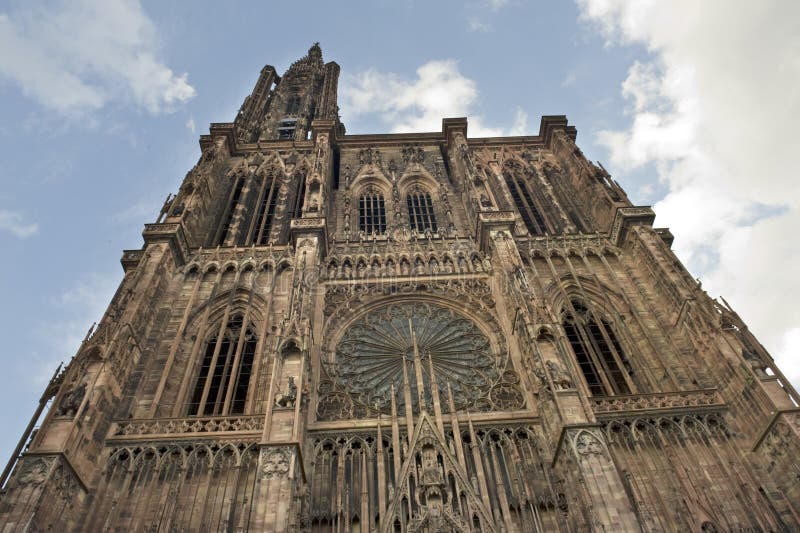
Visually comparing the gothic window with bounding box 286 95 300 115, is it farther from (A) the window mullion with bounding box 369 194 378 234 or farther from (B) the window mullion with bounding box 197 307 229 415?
(B) the window mullion with bounding box 197 307 229 415

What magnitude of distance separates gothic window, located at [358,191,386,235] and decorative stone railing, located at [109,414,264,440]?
10.1 m

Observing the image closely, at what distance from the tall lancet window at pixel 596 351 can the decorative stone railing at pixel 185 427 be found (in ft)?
30.8

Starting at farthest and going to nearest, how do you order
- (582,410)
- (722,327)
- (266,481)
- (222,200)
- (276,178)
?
1. (276,178)
2. (222,200)
3. (722,327)
4. (582,410)
5. (266,481)

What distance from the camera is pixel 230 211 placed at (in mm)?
24406

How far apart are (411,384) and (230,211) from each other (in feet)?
40.4

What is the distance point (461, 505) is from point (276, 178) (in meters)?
18.6

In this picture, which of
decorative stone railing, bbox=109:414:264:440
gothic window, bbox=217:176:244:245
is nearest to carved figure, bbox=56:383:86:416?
decorative stone railing, bbox=109:414:264:440

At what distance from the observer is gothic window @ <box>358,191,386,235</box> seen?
23.5m

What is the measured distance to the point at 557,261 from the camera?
20.6 metres

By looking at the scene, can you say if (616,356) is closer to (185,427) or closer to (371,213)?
(371,213)

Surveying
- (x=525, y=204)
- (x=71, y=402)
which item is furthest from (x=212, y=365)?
(x=525, y=204)

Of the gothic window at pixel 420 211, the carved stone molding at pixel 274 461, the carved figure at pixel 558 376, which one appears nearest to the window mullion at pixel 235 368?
the carved stone molding at pixel 274 461

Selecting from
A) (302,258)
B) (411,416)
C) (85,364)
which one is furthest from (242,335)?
(411,416)

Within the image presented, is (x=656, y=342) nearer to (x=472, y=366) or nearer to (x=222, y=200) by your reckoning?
(x=472, y=366)
